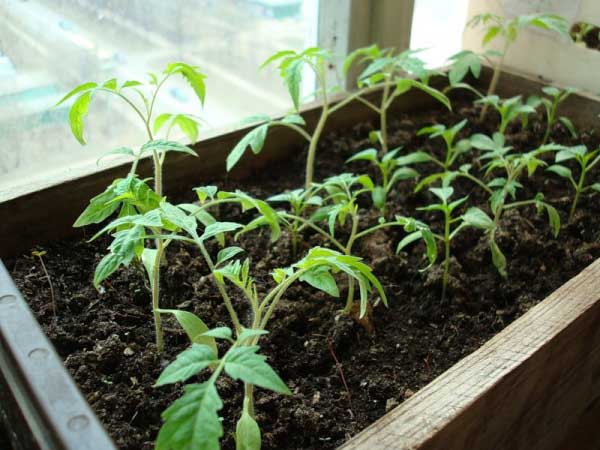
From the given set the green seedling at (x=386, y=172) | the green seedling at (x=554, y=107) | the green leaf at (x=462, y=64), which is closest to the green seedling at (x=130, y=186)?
the green seedling at (x=386, y=172)

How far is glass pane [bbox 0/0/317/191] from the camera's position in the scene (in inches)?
45.2

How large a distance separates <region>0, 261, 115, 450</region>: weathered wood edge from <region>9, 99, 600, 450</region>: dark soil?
122 millimetres

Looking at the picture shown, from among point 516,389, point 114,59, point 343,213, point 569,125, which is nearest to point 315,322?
point 343,213

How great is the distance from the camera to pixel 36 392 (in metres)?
0.62

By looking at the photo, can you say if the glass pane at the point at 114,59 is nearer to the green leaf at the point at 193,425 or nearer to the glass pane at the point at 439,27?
the glass pane at the point at 439,27

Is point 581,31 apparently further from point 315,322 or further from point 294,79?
point 315,322

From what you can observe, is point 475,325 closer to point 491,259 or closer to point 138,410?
point 491,259

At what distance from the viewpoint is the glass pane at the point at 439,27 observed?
5.70 feet

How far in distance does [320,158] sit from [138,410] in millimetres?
785

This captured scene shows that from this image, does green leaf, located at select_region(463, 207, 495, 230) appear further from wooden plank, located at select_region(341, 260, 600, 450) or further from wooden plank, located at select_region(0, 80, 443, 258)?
wooden plank, located at select_region(0, 80, 443, 258)

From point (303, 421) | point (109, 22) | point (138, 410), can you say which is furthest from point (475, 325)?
point (109, 22)

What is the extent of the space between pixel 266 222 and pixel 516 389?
480 mm

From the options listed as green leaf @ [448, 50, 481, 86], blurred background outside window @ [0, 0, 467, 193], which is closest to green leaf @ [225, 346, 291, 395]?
blurred background outside window @ [0, 0, 467, 193]

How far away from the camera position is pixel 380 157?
143cm
